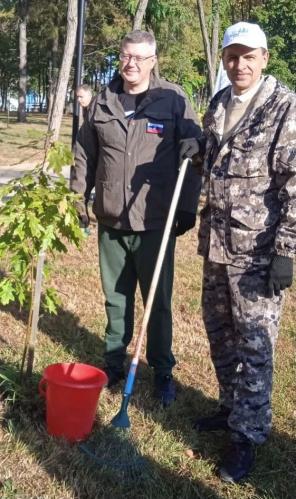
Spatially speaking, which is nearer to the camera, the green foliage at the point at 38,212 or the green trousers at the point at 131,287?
the green foliage at the point at 38,212

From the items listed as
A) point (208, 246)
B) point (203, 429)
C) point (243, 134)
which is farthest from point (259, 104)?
point (203, 429)

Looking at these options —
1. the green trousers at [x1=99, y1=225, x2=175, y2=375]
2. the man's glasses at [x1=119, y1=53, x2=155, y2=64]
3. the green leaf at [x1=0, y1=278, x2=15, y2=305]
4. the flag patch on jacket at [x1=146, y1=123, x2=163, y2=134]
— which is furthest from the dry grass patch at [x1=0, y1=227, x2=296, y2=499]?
the man's glasses at [x1=119, y1=53, x2=155, y2=64]

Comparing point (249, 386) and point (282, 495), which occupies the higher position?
point (249, 386)

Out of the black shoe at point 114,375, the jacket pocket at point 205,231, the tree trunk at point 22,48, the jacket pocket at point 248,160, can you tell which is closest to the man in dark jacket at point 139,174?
the black shoe at point 114,375

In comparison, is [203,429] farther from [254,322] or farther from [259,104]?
[259,104]

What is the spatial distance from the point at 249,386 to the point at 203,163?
1110 mm

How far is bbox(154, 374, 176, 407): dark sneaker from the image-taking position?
3668 mm

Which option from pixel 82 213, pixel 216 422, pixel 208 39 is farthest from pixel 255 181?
pixel 208 39

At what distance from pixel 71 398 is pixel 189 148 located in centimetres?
134

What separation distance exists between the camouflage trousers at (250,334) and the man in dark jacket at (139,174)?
533 mm

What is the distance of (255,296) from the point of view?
286 centimetres

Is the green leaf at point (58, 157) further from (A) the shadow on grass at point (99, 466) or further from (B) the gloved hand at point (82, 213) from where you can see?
(A) the shadow on grass at point (99, 466)

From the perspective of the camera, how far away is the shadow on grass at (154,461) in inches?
109

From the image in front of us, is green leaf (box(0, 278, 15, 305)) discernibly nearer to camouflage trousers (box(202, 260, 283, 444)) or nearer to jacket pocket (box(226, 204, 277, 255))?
camouflage trousers (box(202, 260, 283, 444))
